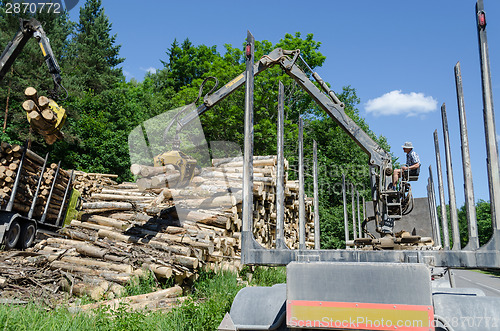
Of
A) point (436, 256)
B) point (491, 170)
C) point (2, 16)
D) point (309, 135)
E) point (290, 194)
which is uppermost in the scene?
point (2, 16)

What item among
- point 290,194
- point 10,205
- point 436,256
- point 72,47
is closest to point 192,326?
point 436,256

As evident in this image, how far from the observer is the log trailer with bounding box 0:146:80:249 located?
425 inches

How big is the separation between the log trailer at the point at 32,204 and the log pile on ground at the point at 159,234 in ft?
5.74

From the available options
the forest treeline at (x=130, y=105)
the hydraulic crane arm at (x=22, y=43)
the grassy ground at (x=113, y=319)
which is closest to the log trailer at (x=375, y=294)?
the grassy ground at (x=113, y=319)

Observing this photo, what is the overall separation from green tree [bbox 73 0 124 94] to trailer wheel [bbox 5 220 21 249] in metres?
21.1

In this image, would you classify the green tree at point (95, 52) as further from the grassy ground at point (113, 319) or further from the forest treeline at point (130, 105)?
the grassy ground at point (113, 319)

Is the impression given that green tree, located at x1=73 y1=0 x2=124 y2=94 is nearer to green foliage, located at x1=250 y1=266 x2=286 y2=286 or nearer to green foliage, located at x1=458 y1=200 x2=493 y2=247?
green foliage, located at x1=250 y1=266 x2=286 y2=286

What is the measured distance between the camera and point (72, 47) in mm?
33500

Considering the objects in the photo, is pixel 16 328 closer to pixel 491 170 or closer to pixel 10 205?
pixel 491 170

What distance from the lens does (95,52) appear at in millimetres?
33812

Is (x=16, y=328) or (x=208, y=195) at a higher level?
(x=208, y=195)

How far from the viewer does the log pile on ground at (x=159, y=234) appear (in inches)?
304

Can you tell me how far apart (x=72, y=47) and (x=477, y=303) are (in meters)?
36.4

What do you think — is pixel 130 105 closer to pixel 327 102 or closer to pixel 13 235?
pixel 13 235
